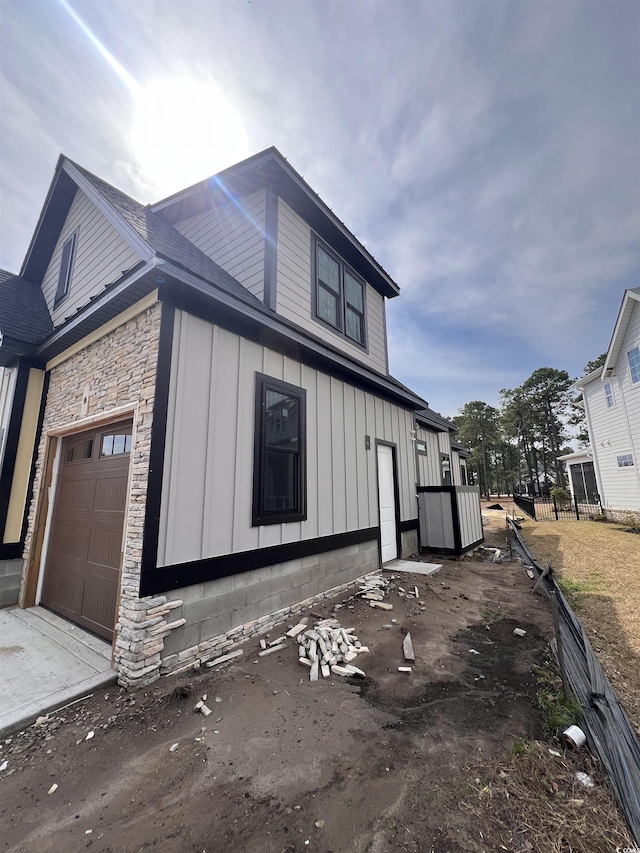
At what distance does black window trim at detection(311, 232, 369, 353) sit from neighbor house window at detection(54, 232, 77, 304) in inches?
178

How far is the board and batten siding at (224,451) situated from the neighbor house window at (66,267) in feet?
13.9

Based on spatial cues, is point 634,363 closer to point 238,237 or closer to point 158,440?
point 238,237

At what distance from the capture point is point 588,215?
30.6 ft

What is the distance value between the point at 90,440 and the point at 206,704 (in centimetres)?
379

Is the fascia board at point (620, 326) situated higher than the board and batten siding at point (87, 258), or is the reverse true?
the fascia board at point (620, 326)

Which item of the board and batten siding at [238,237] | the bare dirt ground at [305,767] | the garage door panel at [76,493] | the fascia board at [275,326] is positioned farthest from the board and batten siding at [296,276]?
the bare dirt ground at [305,767]

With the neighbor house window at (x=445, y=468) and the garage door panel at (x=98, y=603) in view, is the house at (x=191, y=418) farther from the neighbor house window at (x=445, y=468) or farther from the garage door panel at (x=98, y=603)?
the neighbor house window at (x=445, y=468)

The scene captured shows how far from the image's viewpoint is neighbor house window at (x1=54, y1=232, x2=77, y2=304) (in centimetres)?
629

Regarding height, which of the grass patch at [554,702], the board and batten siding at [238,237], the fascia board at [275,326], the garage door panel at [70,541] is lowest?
the grass patch at [554,702]

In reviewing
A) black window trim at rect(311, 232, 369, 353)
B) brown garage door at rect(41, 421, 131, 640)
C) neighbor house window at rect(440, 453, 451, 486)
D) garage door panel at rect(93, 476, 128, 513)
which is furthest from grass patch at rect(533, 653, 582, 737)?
neighbor house window at rect(440, 453, 451, 486)

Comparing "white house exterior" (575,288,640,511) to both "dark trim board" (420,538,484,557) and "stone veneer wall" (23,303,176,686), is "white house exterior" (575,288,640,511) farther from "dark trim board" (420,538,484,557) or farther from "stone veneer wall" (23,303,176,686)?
"stone veneer wall" (23,303,176,686)

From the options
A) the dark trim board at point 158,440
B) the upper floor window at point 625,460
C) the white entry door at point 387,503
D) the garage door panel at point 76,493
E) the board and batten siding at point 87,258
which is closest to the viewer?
the dark trim board at point 158,440

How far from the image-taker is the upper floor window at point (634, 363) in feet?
44.6

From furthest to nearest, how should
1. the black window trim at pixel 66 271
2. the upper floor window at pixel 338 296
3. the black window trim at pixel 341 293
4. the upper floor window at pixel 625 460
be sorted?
1. the upper floor window at pixel 625 460
2. the upper floor window at pixel 338 296
3. the black window trim at pixel 341 293
4. the black window trim at pixel 66 271
